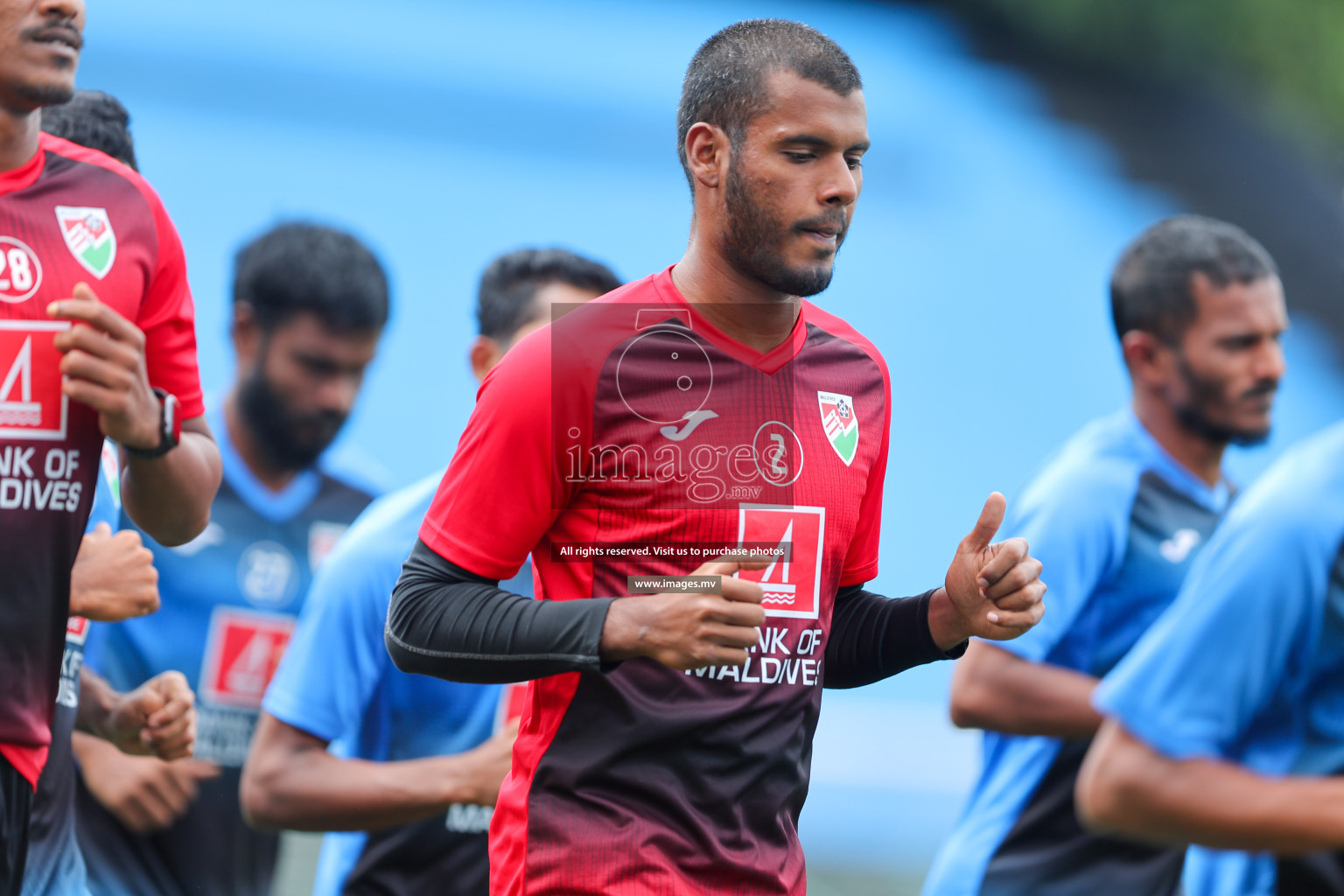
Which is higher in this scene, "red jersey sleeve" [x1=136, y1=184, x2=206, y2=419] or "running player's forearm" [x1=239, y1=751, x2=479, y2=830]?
"red jersey sleeve" [x1=136, y1=184, x2=206, y2=419]

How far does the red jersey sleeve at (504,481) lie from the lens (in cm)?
229

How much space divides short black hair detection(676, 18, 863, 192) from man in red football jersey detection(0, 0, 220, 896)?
1.03 meters

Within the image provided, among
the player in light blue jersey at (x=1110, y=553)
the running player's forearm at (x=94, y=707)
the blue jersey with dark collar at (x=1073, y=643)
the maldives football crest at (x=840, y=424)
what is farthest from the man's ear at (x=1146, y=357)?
the running player's forearm at (x=94, y=707)

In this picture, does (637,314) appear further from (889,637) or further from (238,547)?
(238,547)

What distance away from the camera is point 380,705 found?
3.74 meters

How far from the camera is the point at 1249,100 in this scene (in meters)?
12.6

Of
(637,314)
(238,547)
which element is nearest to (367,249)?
(238,547)

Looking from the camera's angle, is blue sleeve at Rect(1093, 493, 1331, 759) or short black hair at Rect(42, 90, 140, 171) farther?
short black hair at Rect(42, 90, 140, 171)

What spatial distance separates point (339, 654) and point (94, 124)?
1.34 metres

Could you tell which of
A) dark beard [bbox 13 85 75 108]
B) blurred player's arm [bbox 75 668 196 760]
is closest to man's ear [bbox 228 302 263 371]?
blurred player's arm [bbox 75 668 196 760]

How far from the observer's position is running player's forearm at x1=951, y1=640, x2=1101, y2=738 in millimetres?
3764

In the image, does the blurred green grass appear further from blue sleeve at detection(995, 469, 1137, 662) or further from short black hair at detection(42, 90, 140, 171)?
short black hair at detection(42, 90, 140, 171)

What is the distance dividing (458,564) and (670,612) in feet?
1.27

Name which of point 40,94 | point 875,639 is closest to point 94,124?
point 40,94
